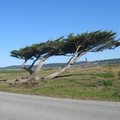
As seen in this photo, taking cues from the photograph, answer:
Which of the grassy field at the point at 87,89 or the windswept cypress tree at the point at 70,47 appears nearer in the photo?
the grassy field at the point at 87,89

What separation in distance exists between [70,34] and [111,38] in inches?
180

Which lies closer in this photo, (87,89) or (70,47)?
(87,89)

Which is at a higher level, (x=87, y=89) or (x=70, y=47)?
(x=70, y=47)

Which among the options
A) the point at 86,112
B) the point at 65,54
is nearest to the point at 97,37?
the point at 65,54

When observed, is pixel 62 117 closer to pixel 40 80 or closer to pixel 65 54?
pixel 40 80

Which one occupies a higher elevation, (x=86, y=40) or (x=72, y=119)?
(x=86, y=40)

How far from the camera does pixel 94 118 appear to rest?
12.7 meters

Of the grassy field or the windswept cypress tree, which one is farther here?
the windswept cypress tree

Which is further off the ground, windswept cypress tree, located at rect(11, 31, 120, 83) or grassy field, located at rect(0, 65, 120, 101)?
windswept cypress tree, located at rect(11, 31, 120, 83)

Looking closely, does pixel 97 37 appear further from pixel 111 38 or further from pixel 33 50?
pixel 33 50

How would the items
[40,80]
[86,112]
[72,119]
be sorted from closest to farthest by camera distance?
[72,119], [86,112], [40,80]

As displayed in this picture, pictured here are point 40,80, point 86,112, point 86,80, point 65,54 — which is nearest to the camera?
point 86,112

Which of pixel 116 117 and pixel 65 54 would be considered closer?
pixel 116 117

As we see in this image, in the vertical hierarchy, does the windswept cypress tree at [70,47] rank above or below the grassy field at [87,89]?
above
